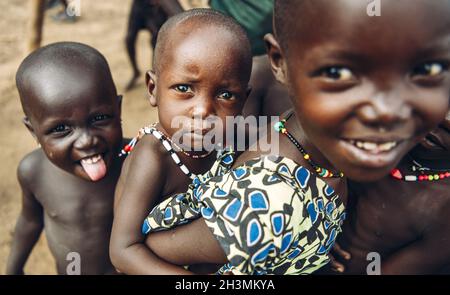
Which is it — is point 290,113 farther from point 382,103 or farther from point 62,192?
point 62,192

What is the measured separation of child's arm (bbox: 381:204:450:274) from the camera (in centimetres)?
120

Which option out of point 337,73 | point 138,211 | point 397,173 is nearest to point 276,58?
point 337,73

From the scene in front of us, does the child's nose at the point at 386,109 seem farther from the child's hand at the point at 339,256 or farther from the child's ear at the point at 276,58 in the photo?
the child's hand at the point at 339,256

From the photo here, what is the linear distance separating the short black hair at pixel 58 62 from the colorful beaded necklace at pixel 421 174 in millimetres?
975

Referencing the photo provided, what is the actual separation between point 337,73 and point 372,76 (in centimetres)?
6

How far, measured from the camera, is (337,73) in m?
0.80

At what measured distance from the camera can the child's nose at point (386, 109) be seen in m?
0.78

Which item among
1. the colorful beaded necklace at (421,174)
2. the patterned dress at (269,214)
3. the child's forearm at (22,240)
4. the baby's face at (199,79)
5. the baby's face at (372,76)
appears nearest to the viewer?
the baby's face at (372,76)

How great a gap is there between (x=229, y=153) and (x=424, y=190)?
19.9 inches

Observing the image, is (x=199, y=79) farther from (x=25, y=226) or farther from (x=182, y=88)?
(x=25, y=226)

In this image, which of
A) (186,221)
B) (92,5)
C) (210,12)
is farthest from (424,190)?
(92,5)

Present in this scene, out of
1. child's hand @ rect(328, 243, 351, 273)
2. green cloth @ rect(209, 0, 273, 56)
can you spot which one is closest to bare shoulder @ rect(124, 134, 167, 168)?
child's hand @ rect(328, 243, 351, 273)

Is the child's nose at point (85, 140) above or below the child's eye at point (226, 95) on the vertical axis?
below

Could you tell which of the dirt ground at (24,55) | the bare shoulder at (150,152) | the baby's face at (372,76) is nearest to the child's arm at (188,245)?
the bare shoulder at (150,152)
